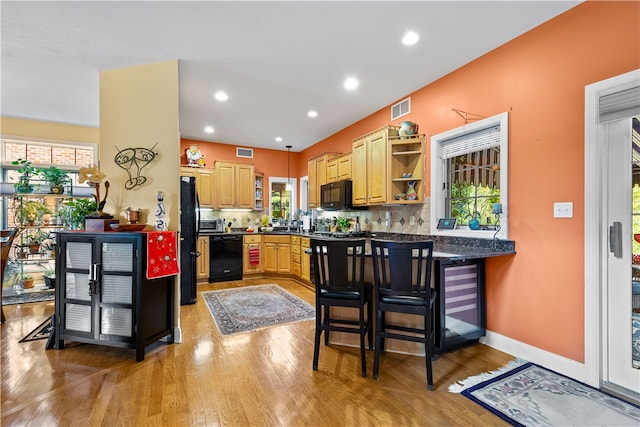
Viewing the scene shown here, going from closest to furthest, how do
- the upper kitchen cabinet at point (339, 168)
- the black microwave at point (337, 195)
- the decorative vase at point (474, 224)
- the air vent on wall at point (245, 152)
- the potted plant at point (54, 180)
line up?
the decorative vase at point (474, 224) → the potted plant at point (54, 180) → the black microwave at point (337, 195) → the upper kitchen cabinet at point (339, 168) → the air vent on wall at point (245, 152)

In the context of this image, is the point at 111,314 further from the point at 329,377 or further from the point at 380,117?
the point at 380,117

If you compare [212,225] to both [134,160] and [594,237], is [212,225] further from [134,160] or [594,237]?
[594,237]

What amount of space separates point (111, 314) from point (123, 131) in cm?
181

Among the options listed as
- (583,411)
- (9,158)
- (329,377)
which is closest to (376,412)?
(329,377)

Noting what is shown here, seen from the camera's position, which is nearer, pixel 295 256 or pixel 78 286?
pixel 78 286

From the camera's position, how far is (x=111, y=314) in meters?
2.62

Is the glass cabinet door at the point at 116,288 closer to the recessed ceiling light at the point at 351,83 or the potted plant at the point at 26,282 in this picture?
the recessed ceiling light at the point at 351,83

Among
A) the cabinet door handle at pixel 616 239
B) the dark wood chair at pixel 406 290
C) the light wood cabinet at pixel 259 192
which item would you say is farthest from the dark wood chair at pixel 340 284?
the light wood cabinet at pixel 259 192

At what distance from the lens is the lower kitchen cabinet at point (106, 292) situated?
256 cm

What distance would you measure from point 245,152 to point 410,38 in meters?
4.74

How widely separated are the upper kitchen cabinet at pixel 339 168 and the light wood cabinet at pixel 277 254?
155 centimetres

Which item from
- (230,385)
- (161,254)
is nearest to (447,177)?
(230,385)

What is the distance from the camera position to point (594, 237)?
2133mm

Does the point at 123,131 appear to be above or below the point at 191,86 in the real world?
below
